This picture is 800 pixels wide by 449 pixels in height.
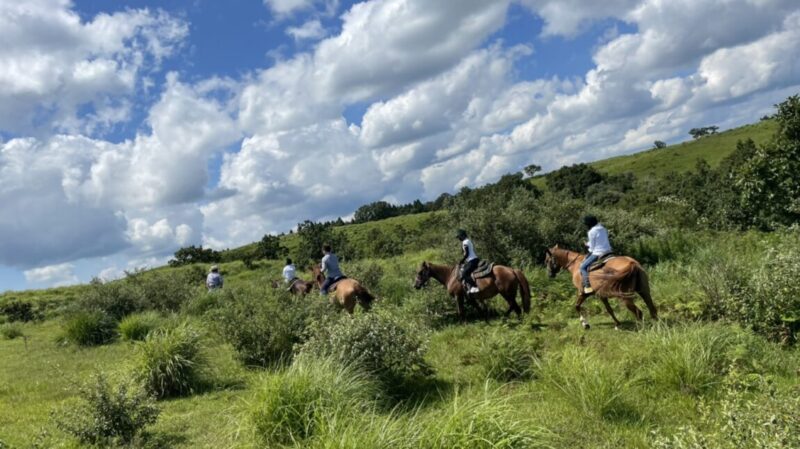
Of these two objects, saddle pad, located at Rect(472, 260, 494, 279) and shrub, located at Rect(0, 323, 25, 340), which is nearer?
saddle pad, located at Rect(472, 260, 494, 279)

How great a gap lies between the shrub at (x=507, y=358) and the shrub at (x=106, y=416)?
15.9 ft

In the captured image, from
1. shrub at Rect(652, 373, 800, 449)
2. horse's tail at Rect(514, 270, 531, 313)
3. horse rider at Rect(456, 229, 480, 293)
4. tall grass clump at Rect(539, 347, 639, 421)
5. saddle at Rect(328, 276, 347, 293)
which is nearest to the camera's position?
shrub at Rect(652, 373, 800, 449)

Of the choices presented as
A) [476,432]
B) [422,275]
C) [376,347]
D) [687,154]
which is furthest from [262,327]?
[687,154]

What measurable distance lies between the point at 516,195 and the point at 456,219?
2863mm

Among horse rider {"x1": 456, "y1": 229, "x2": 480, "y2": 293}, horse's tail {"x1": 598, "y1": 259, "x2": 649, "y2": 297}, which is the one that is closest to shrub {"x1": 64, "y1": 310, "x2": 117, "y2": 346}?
horse rider {"x1": 456, "y1": 229, "x2": 480, "y2": 293}

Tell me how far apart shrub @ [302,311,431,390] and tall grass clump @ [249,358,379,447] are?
3.85ft

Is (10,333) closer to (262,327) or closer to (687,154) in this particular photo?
(262,327)

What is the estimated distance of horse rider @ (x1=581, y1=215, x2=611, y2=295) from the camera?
1199 cm

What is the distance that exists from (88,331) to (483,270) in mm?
13273

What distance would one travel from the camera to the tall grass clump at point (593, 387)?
20.9 ft

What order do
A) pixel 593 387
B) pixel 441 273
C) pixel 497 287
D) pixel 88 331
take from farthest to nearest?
pixel 88 331
pixel 441 273
pixel 497 287
pixel 593 387

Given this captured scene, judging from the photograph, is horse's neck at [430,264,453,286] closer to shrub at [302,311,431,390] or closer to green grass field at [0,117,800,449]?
green grass field at [0,117,800,449]

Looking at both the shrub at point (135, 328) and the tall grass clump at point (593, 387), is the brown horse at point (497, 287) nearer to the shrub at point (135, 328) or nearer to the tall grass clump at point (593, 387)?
the tall grass clump at point (593, 387)

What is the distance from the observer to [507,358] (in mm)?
8156
